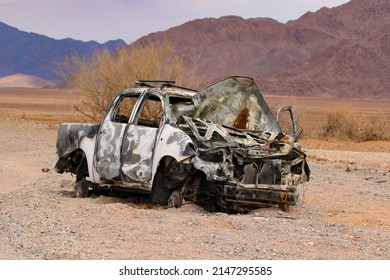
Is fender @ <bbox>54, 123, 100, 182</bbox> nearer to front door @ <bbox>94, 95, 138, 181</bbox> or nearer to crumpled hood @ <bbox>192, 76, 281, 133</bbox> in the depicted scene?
front door @ <bbox>94, 95, 138, 181</bbox>

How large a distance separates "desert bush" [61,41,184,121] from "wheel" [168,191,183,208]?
16281 mm

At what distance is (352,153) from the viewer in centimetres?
2823

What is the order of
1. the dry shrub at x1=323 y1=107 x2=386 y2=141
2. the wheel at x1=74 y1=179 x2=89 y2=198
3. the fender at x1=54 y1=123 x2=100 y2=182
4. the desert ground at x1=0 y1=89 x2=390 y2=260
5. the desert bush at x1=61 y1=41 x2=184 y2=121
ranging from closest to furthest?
the desert ground at x1=0 y1=89 x2=390 y2=260
the fender at x1=54 y1=123 x2=100 y2=182
the wheel at x1=74 y1=179 x2=89 y2=198
the desert bush at x1=61 y1=41 x2=184 y2=121
the dry shrub at x1=323 y1=107 x2=386 y2=141

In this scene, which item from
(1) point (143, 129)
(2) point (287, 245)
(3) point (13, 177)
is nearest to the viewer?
(2) point (287, 245)

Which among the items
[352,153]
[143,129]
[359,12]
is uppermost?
[359,12]

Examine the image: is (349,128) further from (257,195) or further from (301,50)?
(301,50)

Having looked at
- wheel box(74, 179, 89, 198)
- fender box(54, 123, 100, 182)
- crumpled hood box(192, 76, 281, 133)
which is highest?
crumpled hood box(192, 76, 281, 133)

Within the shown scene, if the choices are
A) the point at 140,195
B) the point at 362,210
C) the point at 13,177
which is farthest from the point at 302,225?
the point at 13,177

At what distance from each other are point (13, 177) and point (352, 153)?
13423 millimetres

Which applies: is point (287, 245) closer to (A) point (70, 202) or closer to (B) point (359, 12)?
(A) point (70, 202)

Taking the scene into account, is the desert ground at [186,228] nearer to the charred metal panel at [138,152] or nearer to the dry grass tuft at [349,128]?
the charred metal panel at [138,152]

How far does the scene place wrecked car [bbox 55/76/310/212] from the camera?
1173 cm

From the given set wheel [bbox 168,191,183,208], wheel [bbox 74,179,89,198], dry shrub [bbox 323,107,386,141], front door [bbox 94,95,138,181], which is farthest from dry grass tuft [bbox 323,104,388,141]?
wheel [bbox 168,191,183,208]
